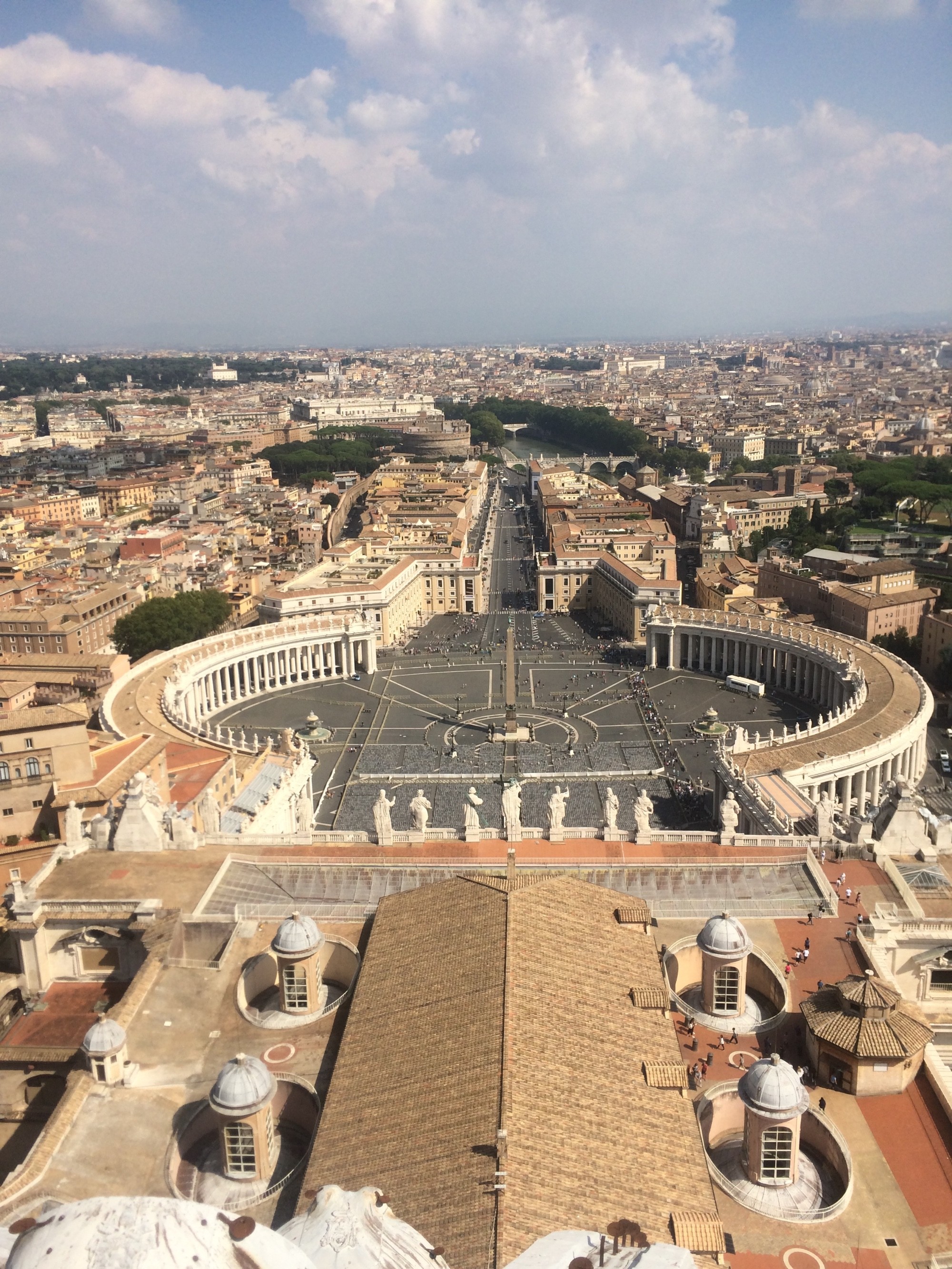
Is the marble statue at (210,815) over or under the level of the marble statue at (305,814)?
over

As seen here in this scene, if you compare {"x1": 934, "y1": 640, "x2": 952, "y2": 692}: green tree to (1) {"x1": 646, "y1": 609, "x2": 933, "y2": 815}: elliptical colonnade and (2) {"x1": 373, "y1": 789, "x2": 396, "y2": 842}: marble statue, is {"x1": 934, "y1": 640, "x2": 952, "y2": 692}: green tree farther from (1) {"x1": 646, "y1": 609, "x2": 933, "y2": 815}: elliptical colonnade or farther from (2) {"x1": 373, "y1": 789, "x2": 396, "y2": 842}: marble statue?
(2) {"x1": 373, "y1": 789, "x2": 396, "y2": 842}: marble statue

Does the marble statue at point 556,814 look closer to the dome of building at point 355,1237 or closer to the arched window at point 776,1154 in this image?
the arched window at point 776,1154

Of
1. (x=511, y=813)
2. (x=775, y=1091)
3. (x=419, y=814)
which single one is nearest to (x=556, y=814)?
(x=511, y=813)

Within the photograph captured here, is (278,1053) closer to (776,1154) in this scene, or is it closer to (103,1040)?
(103,1040)

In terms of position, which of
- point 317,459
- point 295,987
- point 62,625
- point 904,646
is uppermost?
point 295,987

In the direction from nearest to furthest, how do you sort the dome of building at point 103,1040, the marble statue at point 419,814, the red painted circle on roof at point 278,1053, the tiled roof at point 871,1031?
the dome of building at point 103,1040 → the tiled roof at point 871,1031 → the red painted circle on roof at point 278,1053 → the marble statue at point 419,814

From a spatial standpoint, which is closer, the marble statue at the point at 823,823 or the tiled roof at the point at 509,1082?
the tiled roof at the point at 509,1082

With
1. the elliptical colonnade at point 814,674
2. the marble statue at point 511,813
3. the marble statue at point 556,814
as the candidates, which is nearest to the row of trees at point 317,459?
the elliptical colonnade at point 814,674

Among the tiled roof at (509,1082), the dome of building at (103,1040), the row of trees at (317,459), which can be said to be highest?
the tiled roof at (509,1082)
